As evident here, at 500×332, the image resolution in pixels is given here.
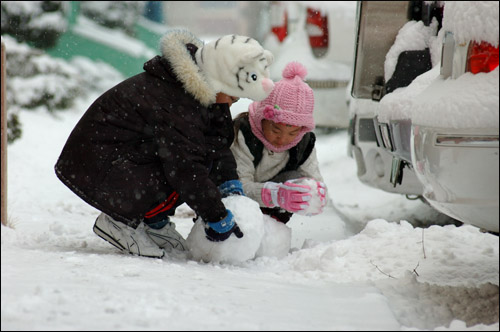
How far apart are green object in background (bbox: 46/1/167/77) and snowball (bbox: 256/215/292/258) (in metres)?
10.3

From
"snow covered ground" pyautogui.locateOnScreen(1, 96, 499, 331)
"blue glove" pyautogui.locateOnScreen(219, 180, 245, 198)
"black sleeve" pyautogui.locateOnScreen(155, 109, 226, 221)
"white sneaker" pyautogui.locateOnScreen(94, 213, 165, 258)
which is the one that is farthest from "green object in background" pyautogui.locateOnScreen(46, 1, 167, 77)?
"black sleeve" pyautogui.locateOnScreen(155, 109, 226, 221)

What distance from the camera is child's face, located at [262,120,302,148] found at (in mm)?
3654

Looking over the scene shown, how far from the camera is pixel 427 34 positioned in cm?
407

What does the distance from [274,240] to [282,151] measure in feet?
2.05

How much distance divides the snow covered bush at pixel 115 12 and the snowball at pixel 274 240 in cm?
1128

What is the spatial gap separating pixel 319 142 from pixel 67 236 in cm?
580

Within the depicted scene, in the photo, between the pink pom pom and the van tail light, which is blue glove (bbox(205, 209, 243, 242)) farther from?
the van tail light

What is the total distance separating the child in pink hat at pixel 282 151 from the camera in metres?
3.53

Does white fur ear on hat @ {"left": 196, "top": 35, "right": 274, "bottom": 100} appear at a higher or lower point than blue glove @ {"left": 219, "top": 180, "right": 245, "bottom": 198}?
higher

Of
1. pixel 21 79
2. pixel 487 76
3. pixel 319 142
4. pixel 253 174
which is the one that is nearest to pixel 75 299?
pixel 487 76

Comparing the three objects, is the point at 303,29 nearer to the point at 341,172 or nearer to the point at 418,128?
the point at 341,172

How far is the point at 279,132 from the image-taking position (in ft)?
12.0

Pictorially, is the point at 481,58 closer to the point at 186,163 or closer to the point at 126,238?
the point at 186,163

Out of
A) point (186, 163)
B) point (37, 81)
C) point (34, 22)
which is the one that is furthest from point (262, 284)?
point (34, 22)
